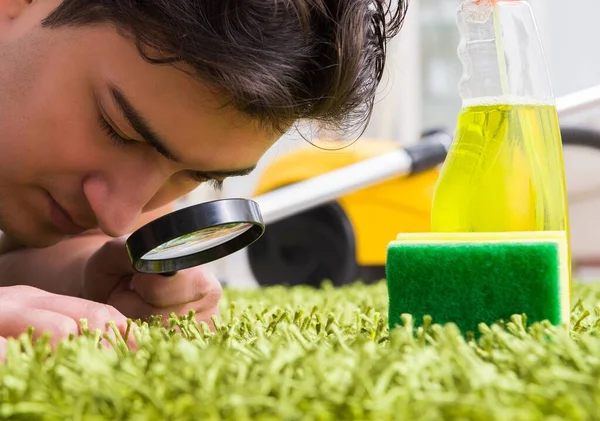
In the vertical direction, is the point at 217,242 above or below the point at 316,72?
below

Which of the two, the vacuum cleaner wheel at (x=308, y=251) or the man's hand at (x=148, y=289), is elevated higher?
the man's hand at (x=148, y=289)

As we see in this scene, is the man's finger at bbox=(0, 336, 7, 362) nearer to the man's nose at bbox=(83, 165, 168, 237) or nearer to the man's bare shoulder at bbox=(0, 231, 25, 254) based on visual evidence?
the man's nose at bbox=(83, 165, 168, 237)

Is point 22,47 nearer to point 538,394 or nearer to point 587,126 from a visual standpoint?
point 538,394

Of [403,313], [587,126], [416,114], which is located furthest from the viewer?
[416,114]

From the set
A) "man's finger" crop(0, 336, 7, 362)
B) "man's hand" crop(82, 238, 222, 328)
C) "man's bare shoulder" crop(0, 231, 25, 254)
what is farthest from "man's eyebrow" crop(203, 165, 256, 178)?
"man's bare shoulder" crop(0, 231, 25, 254)

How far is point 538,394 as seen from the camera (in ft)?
1.23

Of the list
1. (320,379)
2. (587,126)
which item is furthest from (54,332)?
(587,126)

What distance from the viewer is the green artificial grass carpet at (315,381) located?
36 cm

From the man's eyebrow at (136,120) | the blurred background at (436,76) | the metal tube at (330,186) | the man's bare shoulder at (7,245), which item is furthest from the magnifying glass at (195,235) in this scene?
the blurred background at (436,76)

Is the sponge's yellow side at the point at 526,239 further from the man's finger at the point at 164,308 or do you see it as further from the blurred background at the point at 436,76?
the blurred background at the point at 436,76

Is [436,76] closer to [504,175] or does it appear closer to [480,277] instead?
[504,175]

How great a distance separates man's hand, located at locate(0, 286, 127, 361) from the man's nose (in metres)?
0.19

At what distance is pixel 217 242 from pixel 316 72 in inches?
8.8

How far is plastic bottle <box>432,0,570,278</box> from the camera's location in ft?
2.15
